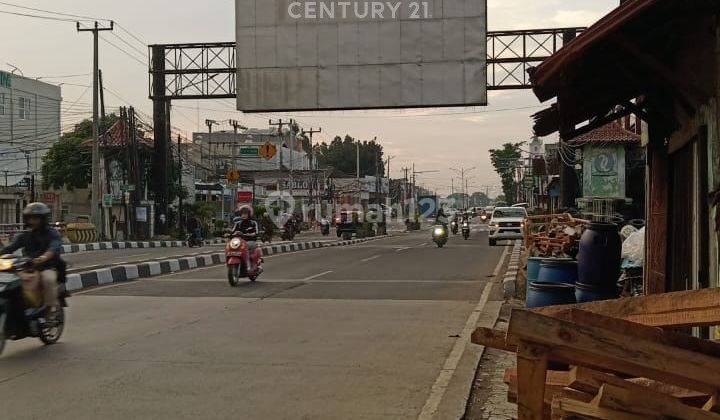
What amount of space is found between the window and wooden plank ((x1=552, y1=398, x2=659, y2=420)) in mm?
55546

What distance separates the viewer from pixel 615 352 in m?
3.10

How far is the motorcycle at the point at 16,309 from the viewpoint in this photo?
7.23 m

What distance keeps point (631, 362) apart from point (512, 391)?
1.02 m

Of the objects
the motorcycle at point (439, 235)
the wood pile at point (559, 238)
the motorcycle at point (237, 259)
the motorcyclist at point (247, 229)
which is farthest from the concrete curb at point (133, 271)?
the motorcycle at point (439, 235)

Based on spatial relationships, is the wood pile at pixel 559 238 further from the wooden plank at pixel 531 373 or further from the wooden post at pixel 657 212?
the wooden plank at pixel 531 373

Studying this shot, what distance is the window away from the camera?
172ft

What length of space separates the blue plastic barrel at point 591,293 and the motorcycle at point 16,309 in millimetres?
5482

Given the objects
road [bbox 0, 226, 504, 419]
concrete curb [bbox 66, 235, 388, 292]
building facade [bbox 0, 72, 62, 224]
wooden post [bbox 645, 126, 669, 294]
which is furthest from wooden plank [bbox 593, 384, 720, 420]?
building facade [bbox 0, 72, 62, 224]

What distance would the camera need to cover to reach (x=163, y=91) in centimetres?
2897

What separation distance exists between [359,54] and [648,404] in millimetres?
22031

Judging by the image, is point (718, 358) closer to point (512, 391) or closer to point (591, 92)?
point (512, 391)

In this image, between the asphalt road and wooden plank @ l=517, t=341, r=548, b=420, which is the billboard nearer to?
the asphalt road

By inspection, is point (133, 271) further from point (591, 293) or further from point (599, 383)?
point (599, 383)

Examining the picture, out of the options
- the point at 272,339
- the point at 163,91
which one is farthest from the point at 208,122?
the point at 272,339
